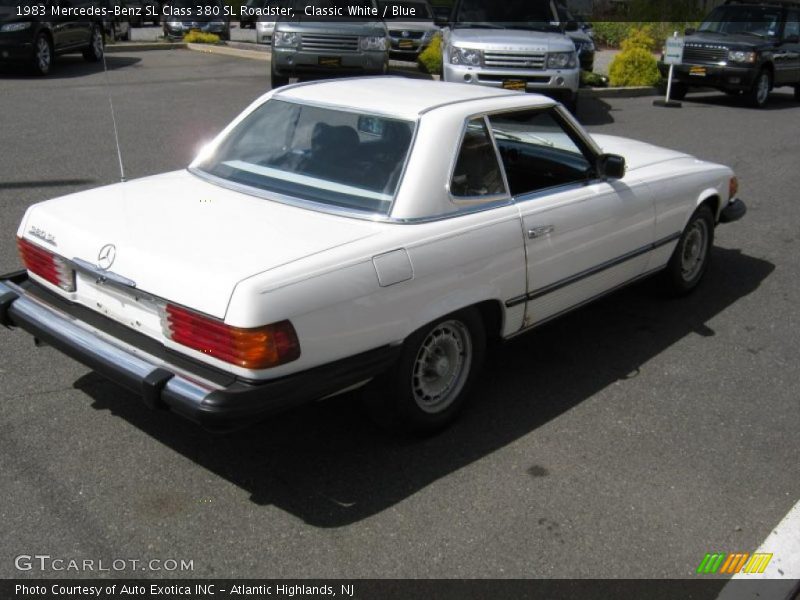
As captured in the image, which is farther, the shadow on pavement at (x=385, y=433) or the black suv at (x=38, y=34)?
the black suv at (x=38, y=34)

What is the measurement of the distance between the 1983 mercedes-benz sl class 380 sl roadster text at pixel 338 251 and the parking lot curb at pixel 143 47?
17017 mm

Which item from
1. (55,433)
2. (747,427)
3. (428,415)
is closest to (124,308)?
(55,433)

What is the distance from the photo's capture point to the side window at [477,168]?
160 inches

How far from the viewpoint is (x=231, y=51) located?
20.3 metres

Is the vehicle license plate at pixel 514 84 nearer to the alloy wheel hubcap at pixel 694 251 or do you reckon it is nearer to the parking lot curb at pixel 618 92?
the parking lot curb at pixel 618 92

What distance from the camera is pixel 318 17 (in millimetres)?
13516

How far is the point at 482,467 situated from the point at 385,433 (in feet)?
1.69

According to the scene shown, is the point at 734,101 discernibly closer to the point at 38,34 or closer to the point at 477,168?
the point at 38,34

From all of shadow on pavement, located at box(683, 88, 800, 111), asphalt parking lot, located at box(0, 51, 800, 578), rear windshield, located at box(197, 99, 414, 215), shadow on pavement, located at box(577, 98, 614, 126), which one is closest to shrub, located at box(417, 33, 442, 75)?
shadow on pavement, located at box(577, 98, 614, 126)

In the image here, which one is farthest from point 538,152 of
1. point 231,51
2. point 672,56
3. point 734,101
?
point 231,51

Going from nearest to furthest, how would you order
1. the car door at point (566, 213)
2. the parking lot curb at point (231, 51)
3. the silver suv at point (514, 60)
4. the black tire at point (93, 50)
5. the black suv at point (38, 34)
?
the car door at point (566, 213) < the silver suv at point (514, 60) < the black suv at point (38, 34) < the black tire at point (93, 50) < the parking lot curb at point (231, 51)

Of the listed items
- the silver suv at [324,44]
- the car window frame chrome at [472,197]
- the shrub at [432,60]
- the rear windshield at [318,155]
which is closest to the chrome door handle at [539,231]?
the car window frame chrome at [472,197]

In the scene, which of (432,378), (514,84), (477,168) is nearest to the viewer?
(432,378)

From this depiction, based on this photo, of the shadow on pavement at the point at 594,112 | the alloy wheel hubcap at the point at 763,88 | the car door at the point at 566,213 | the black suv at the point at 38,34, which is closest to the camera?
the car door at the point at 566,213
